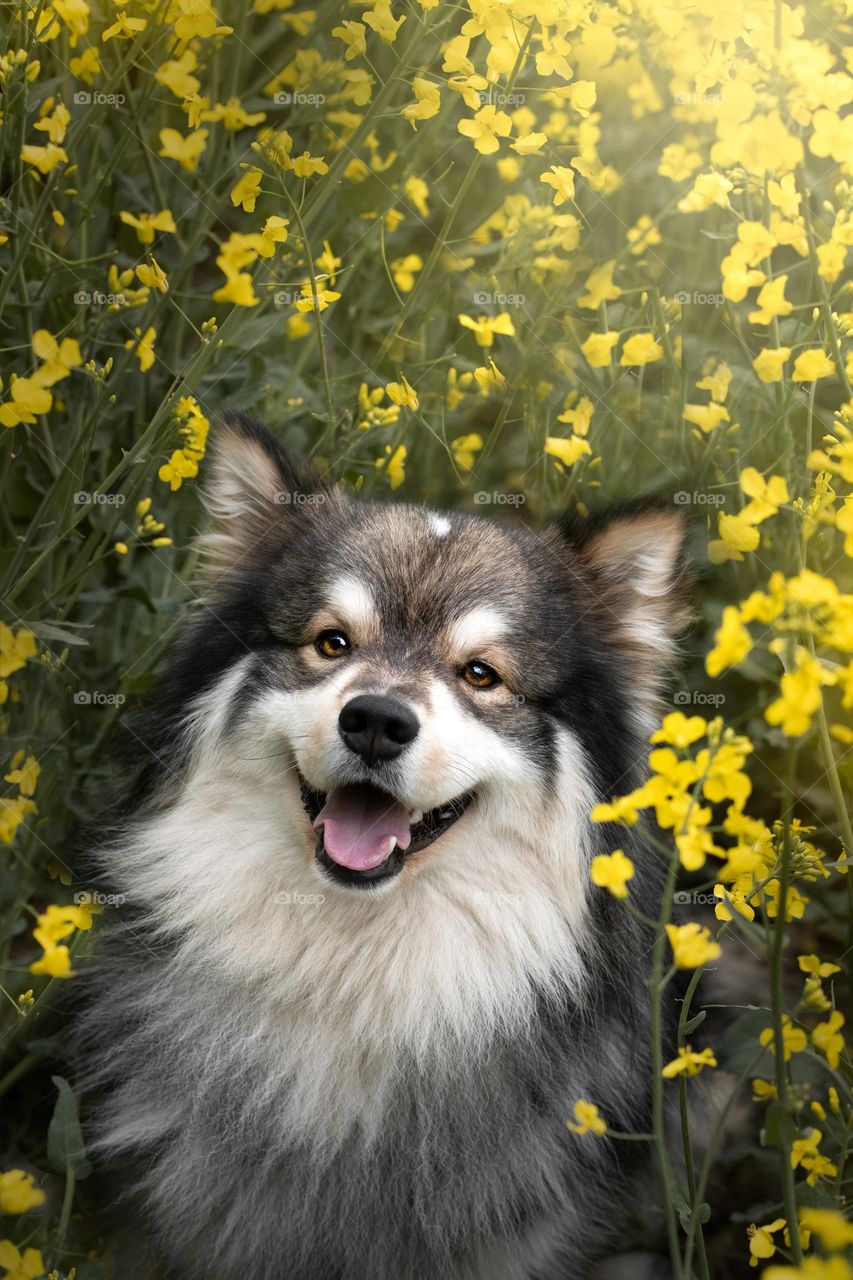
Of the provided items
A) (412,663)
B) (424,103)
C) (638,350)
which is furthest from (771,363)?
(424,103)

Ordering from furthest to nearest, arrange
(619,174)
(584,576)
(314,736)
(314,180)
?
(619,174) < (314,180) < (584,576) < (314,736)

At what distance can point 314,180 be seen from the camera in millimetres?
3482

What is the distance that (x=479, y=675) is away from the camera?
8.27 ft

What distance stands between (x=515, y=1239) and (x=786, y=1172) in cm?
96

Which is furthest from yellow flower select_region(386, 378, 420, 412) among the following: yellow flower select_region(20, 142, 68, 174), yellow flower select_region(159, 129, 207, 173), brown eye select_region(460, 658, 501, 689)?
yellow flower select_region(20, 142, 68, 174)

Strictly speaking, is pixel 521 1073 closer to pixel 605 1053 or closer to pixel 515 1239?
pixel 605 1053

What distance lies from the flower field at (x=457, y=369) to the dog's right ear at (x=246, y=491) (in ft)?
0.45

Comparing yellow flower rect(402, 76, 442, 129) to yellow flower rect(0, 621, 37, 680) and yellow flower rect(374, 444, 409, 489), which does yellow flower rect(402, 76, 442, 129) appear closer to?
yellow flower rect(374, 444, 409, 489)

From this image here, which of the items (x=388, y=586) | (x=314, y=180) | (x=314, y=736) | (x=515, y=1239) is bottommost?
(x=515, y=1239)

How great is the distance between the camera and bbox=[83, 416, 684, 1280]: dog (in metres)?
2.48

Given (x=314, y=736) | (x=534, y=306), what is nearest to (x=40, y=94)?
(x=534, y=306)

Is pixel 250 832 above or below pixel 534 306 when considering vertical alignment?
below

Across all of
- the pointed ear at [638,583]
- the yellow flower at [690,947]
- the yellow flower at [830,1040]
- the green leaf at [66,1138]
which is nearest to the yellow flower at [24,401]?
the pointed ear at [638,583]

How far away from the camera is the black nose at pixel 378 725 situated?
2223 mm
